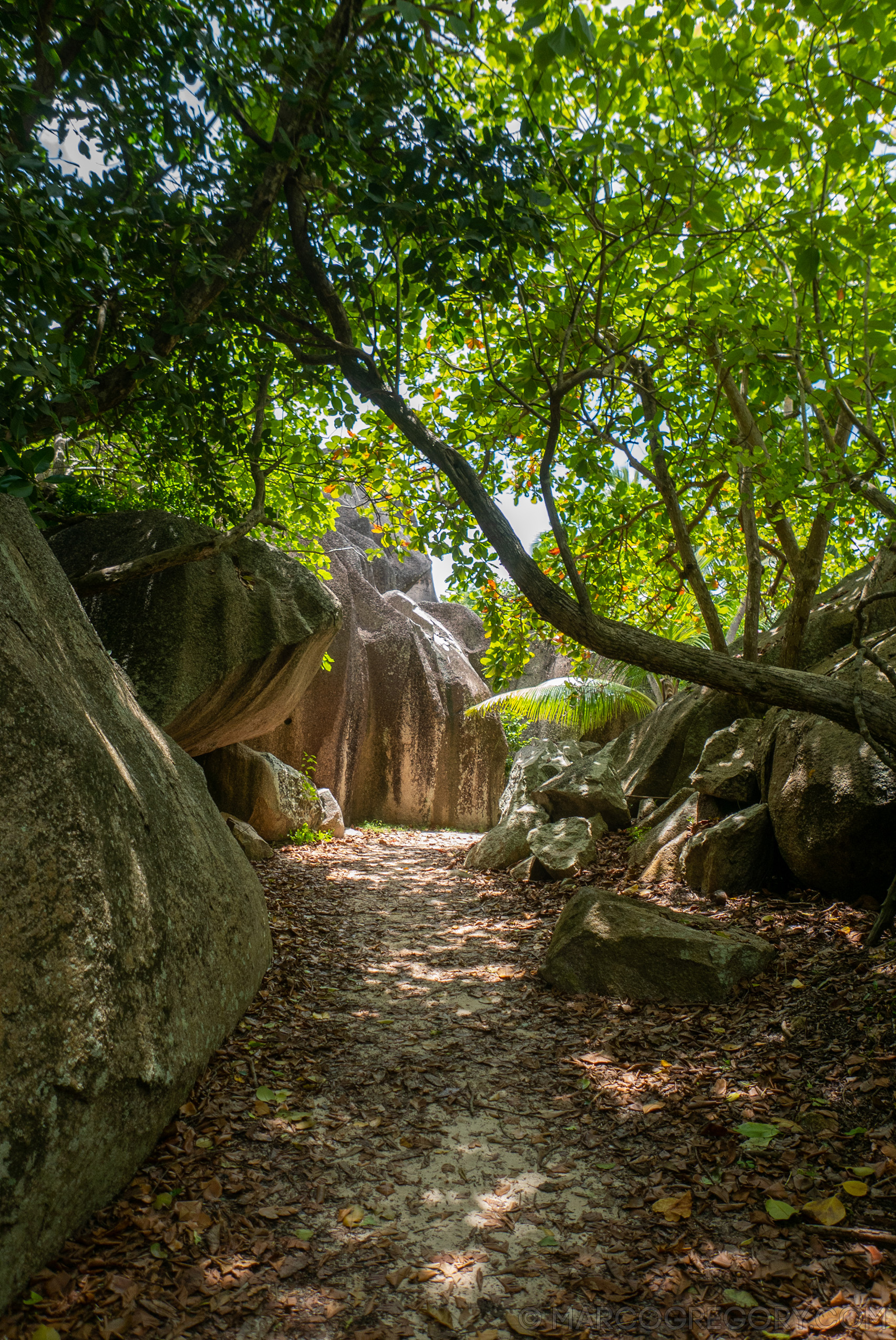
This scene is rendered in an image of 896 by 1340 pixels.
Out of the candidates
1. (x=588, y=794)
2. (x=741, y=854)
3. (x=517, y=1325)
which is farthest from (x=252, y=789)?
(x=517, y=1325)

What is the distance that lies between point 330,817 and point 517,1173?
9456mm

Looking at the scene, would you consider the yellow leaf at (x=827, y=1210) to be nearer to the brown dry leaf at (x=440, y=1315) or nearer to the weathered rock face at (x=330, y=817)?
the brown dry leaf at (x=440, y=1315)

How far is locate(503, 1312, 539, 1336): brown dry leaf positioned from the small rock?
23.6 feet

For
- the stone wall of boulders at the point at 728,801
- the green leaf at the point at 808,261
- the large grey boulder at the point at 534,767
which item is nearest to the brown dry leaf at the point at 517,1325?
the stone wall of boulders at the point at 728,801

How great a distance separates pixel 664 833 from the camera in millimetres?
7754

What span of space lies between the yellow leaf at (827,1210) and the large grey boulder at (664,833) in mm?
4633

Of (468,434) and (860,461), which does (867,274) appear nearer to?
(860,461)

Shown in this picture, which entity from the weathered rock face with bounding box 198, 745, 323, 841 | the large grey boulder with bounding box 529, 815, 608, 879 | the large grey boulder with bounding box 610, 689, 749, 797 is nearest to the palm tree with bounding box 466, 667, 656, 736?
the large grey boulder with bounding box 610, 689, 749, 797

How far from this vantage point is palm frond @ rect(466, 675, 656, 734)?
13.9 metres

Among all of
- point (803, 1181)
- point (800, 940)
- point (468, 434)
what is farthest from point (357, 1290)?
point (468, 434)

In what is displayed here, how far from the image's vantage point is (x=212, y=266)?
14.5 feet

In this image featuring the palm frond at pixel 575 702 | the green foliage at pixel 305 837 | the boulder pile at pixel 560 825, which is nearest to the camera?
the boulder pile at pixel 560 825

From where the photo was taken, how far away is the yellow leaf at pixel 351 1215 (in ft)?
9.74

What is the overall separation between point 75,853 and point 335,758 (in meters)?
12.8
